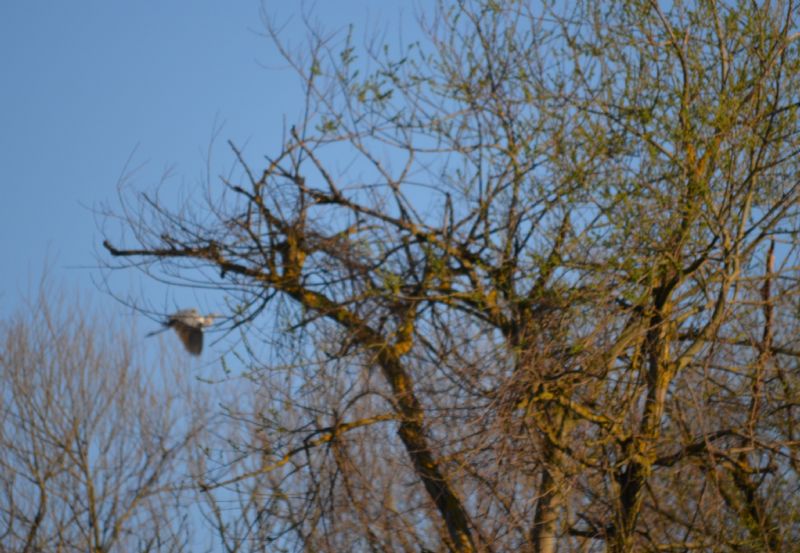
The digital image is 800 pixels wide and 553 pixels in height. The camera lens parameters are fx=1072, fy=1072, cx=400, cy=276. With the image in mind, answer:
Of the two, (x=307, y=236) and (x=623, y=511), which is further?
(x=307, y=236)

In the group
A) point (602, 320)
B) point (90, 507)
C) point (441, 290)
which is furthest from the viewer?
point (90, 507)

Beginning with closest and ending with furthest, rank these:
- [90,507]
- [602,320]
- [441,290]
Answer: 1. [602,320]
2. [441,290]
3. [90,507]

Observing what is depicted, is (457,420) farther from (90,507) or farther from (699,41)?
(90,507)

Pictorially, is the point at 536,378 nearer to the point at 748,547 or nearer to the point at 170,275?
the point at 748,547

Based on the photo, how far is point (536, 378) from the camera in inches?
219

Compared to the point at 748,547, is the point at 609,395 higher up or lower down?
higher up

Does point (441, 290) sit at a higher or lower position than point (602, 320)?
higher

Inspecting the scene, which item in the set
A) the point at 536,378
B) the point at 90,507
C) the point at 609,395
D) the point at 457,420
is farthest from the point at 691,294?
the point at 90,507

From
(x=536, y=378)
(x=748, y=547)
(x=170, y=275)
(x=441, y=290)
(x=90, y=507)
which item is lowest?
(x=748, y=547)

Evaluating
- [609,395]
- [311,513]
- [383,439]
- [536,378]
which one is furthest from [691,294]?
[311,513]

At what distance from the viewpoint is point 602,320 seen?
5.53 m

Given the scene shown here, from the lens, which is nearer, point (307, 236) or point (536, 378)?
point (536, 378)

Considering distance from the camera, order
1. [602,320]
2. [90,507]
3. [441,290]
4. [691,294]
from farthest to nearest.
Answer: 1. [90,507]
2. [441,290]
3. [691,294]
4. [602,320]

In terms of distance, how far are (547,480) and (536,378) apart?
2.96 ft
